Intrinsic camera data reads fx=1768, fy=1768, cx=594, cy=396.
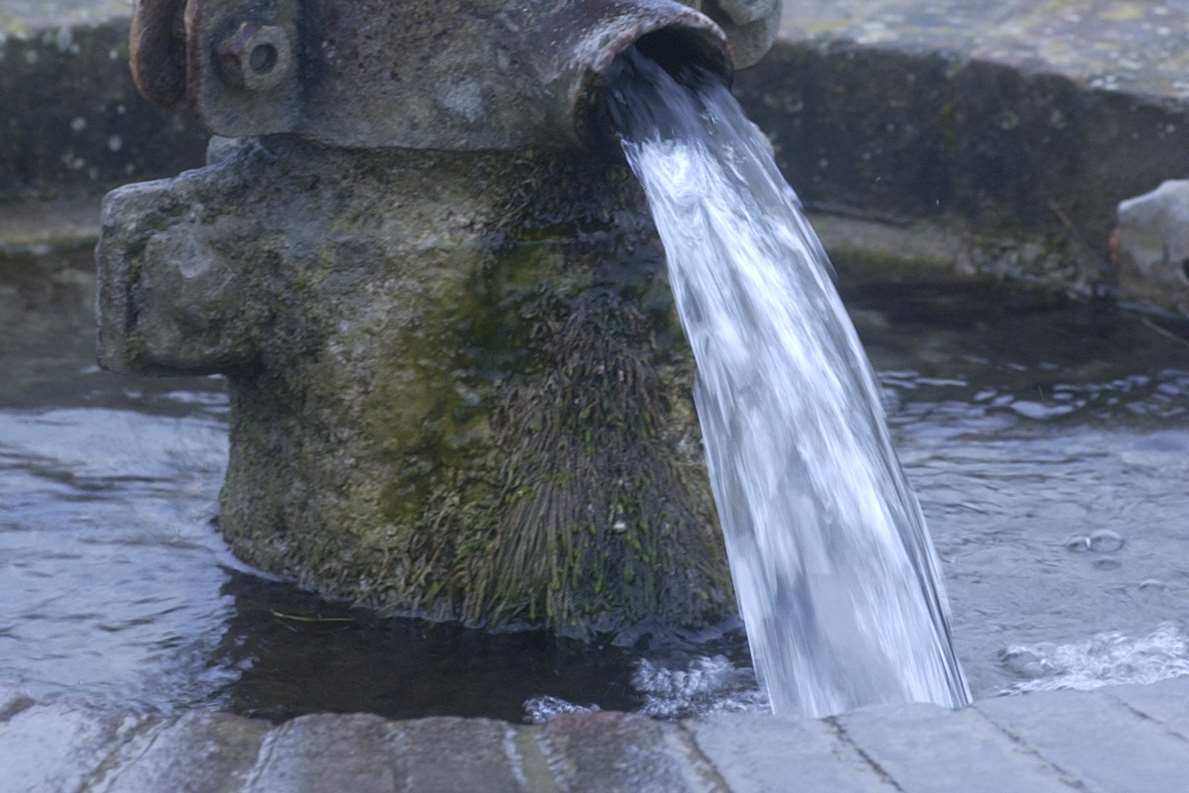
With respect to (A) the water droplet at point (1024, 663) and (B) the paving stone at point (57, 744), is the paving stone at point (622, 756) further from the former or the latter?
(A) the water droplet at point (1024, 663)

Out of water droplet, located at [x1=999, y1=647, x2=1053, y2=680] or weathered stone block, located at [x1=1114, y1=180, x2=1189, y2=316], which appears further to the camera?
weathered stone block, located at [x1=1114, y1=180, x2=1189, y2=316]

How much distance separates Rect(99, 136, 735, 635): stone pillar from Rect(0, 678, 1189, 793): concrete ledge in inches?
33.1

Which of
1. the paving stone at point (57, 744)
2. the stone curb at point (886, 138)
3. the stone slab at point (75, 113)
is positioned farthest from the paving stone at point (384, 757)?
the stone slab at point (75, 113)

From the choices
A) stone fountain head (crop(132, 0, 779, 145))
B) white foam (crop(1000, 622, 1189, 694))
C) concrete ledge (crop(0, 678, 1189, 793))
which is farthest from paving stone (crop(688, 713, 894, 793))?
stone fountain head (crop(132, 0, 779, 145))

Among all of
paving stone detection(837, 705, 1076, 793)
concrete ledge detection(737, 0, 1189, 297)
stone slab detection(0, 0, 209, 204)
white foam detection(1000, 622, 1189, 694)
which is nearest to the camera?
paving stone detection(837, 705, 1076, 793)

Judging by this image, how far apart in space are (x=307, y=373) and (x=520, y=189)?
0.47m

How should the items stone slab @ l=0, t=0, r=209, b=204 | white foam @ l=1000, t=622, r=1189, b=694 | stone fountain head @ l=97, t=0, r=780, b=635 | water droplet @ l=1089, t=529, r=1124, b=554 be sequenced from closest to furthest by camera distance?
white foam @ l=1000, t=622, r=1189, b=694
stone fountain head @ l=97, t=0, r=780, b=635
water droplet @ l=1089, t=529, r=1124, b=554
stone slab @ l=0, t=0, r=209, b=204

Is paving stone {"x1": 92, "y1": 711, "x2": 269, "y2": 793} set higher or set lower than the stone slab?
lower

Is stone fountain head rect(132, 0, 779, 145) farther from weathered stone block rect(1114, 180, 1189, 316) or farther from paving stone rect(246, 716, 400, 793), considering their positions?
weathered stone block rect(1114, 180, 1189, 316)

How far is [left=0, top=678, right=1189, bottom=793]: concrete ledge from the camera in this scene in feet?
6.01

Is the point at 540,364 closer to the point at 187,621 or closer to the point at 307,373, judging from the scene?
the point at 307,373

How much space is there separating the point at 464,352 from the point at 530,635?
0.47m

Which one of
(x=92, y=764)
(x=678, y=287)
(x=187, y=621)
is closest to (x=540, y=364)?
(x=678, y=287)

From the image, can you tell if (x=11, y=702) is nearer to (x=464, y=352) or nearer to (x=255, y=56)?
(x=464, y=352)
